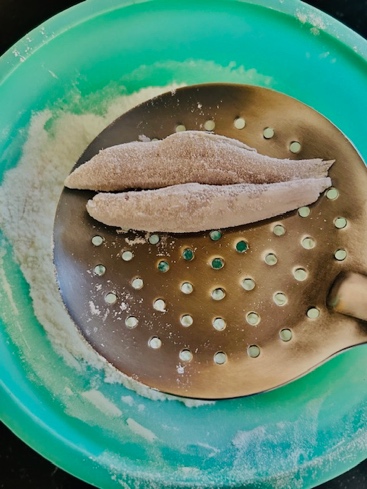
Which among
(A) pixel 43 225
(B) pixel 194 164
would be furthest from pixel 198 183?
(A) pixel 43 225

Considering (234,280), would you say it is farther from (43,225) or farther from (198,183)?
(43,225)

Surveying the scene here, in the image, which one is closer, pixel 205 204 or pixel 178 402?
pixel 205 204

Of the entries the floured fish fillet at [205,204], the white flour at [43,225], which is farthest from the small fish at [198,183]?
the white flour at [43,225]

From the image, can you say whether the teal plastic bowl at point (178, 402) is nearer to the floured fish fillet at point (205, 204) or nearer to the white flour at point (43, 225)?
the white flour at point (43, 225)

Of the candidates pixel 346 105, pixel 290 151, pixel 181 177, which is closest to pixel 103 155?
pixel 181 177

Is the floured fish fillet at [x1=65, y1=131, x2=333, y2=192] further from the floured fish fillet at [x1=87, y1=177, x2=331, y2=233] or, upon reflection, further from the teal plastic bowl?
the teal plastic bowl

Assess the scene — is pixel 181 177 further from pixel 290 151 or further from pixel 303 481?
pixel 303 481
